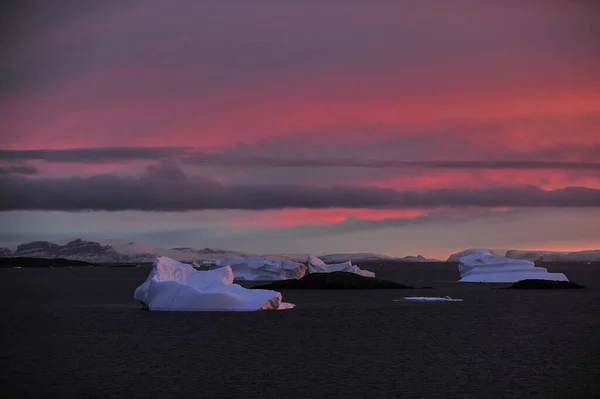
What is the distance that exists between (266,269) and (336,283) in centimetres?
1370

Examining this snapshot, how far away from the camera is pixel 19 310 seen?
50.3m

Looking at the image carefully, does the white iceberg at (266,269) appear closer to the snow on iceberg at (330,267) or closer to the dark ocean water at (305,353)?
the snow on iceberg at (330,267)

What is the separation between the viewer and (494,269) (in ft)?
285

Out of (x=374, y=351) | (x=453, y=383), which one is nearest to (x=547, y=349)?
(x=374, y=351)

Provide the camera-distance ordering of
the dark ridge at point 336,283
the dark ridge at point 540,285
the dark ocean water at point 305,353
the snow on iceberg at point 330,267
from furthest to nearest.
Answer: the snow on iceberg at point 330,267
the dark ridge at point 336,283
the dark ridge at point 540,285
the dark ocean water at point 305,353

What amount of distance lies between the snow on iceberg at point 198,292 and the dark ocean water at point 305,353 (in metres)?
0.78

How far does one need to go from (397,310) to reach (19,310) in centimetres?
2027

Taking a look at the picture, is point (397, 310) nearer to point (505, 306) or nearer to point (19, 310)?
point (505, 306)

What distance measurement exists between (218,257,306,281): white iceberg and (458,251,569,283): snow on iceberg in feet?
52.0

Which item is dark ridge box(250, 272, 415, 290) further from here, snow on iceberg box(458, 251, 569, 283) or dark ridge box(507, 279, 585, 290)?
snow on iceberg box(458, 251, 569, 283)

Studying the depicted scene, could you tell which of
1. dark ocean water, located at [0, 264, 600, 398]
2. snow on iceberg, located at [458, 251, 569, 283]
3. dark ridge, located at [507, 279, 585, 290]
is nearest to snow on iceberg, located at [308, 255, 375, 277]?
snow on iceberg, located at [458, 251, 569, 283]

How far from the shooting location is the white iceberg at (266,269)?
87000 mm

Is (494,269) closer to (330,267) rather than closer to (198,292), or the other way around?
(330,267)

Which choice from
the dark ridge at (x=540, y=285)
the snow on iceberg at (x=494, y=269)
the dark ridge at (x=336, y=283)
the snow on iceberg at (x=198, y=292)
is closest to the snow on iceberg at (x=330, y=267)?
the dark ridge at (x=336, y=283)
